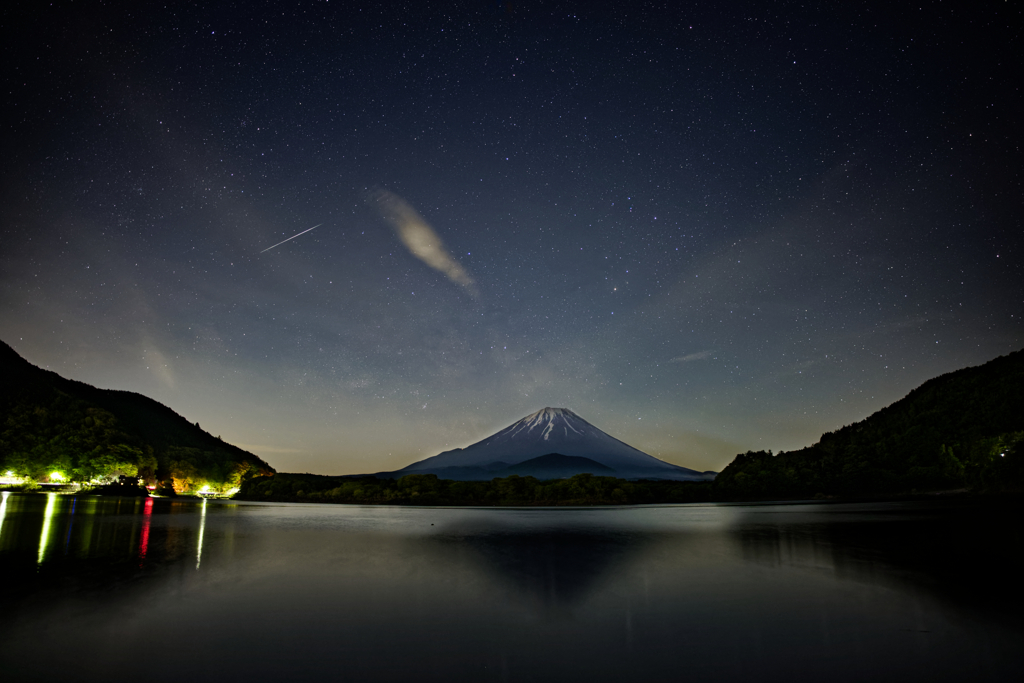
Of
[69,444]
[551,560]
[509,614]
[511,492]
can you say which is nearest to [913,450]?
[511,492]

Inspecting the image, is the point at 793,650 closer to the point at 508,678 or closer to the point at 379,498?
the point at 508,678

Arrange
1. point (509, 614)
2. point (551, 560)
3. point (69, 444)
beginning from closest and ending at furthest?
point (509, 614), point (551, 560), point (69, 444)

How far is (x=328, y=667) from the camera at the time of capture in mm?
6344

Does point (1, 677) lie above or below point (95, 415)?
below

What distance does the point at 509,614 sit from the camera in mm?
9141

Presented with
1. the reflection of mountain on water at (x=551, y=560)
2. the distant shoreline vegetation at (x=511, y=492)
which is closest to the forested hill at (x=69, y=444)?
the distant shoreline vegetation at (x=511, y=492)

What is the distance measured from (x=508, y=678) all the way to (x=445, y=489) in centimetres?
8388

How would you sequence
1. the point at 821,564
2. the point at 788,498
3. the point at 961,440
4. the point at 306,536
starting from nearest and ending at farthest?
the point at 821,564 → the point at 306,536 → the point at 961,440 → the point at 788,498

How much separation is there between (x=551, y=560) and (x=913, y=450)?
98.3 meters

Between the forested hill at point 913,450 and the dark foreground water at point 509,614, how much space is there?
232ft

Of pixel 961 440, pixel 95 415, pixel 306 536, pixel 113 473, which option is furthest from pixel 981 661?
pixel 95 415

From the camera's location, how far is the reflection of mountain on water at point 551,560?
10836 millimetres

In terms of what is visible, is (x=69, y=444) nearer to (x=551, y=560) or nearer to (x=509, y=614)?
(x=551, y=560)

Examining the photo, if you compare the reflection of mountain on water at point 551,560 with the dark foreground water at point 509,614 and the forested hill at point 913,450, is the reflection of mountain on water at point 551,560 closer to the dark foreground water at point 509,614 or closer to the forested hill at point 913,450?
the dark foreground water at point 509,614
